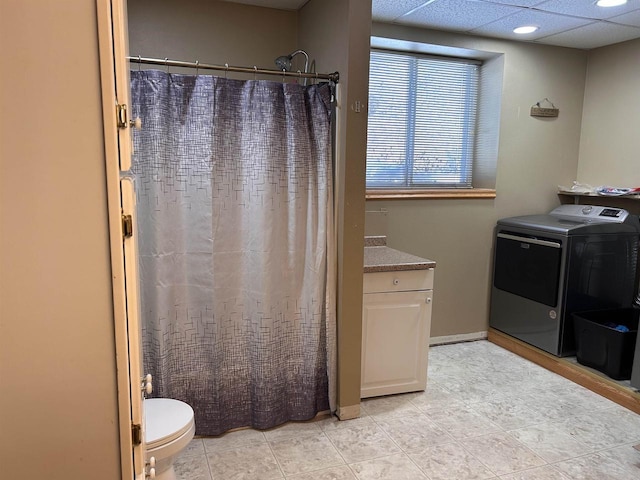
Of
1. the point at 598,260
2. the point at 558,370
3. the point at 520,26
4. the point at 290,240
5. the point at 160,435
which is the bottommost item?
the point at 558,370

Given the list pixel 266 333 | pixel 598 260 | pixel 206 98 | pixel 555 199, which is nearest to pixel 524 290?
pixel 598 260

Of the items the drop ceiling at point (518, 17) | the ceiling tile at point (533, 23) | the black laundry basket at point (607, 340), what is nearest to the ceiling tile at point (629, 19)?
the drop ceiling at point (518, 17)

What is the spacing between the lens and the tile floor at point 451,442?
225cm

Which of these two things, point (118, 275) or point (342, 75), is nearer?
point (118, 275)

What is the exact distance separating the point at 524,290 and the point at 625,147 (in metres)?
1.31

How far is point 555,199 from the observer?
4051 millimetres

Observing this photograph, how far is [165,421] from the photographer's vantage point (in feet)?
6.06

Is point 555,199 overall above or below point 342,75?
below

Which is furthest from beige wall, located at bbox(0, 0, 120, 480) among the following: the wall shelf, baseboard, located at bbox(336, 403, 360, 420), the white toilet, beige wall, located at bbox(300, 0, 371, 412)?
the wall shelf

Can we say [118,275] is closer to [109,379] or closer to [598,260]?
[109,379]

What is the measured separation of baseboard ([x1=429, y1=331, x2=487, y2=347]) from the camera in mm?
3887

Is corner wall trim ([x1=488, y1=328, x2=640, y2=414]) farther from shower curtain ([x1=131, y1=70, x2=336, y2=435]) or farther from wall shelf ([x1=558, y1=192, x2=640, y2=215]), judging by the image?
shower curtain ([x1=131, y1=70, x2=336, y2=435])

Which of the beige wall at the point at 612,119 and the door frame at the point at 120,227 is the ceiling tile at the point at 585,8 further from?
the door frame at the point at 120,227

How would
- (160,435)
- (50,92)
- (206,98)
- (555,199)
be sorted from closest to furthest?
(50,92) < (160,435) < (206,98) < (555,199)
